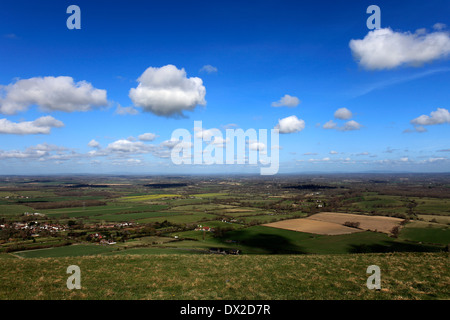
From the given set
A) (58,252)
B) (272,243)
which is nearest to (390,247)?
(272,243)

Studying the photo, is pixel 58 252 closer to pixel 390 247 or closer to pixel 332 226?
pixel 390 247

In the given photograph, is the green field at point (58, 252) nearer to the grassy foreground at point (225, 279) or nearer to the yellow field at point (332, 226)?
the grassy foreground at point (225, 279)

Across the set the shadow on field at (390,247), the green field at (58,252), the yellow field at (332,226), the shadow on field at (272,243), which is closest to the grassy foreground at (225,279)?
the green field at (58,252)

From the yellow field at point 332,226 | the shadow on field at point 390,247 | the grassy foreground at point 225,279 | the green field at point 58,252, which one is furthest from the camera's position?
the yellow field at point 332,226

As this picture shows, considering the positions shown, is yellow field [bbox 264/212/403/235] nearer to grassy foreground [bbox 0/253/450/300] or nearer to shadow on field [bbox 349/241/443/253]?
shadow on field [bbox 349/241/443/253]
